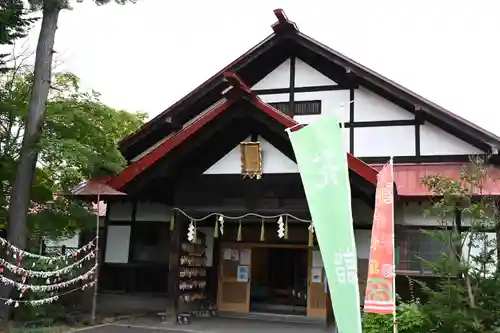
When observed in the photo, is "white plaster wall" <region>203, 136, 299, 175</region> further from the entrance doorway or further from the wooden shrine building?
the entrance doorway

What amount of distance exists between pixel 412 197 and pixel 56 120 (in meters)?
7.67

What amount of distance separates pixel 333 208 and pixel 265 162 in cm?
500

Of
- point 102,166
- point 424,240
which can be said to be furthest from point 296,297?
point 102,166

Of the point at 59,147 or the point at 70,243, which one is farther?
the point at 70,243

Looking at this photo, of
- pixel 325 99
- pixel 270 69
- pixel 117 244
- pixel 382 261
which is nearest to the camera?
pixel 382 261

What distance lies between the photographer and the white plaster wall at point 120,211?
46.5 feet

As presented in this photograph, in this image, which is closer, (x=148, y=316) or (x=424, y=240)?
(x=424, y=240)

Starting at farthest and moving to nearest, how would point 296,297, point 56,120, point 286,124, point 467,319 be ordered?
point 296,297, point 56,120, point 286,124, point 467,319

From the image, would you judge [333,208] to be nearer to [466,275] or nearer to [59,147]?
[466,275]

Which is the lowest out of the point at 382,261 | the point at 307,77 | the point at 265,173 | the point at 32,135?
the point at 382,261

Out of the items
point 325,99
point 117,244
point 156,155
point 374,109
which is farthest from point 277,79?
point 117,244

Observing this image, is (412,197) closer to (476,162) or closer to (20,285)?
(476,162)

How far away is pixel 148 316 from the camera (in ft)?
41.8

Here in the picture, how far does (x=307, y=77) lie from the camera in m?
13.5
